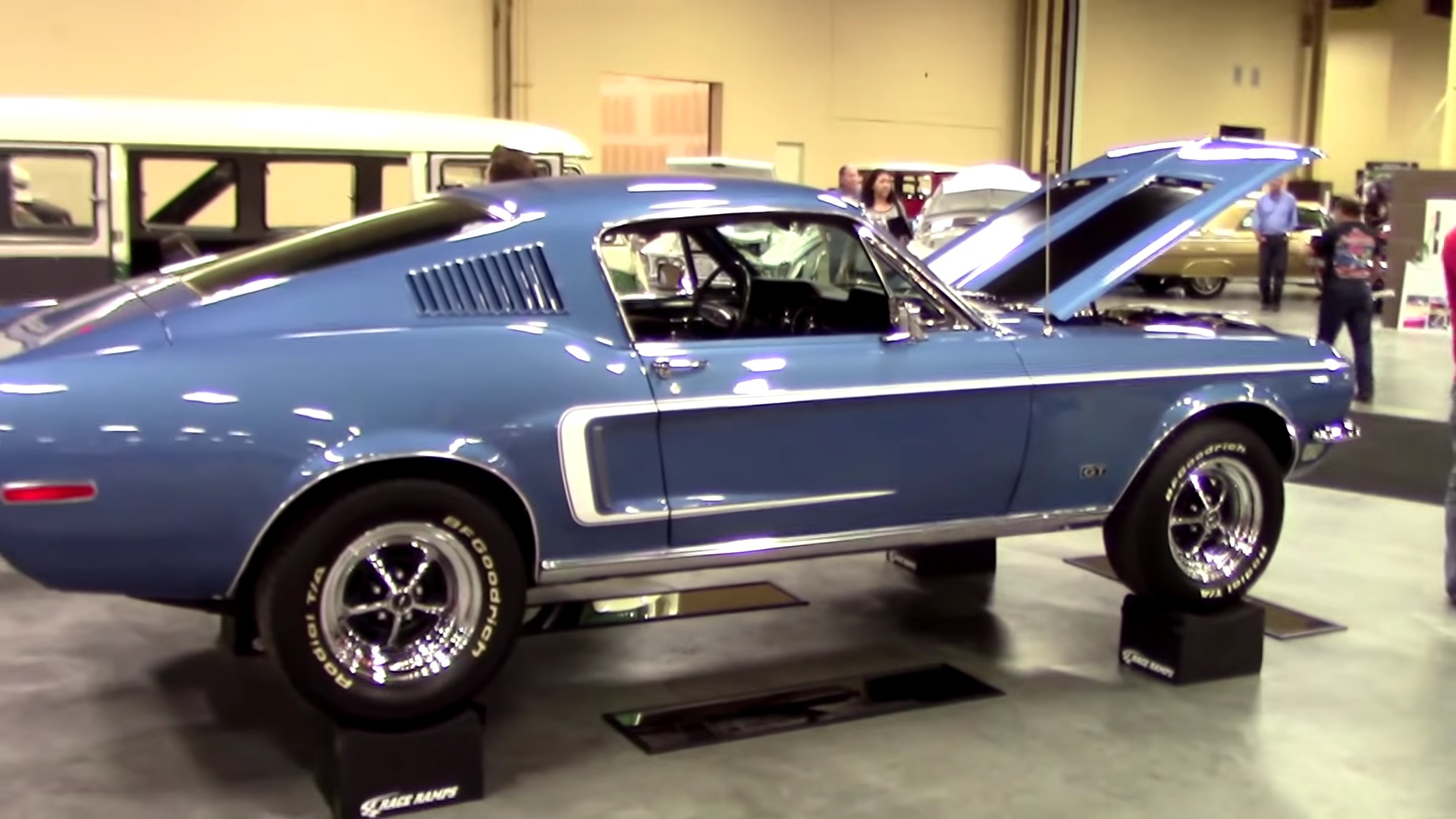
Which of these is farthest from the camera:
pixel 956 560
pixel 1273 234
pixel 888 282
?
pixel 1273 234

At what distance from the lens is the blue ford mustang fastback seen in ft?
10.4

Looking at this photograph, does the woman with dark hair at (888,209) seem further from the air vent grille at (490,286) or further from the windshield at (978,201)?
the air vent grille at (490,286)

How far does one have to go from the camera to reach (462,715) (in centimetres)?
354

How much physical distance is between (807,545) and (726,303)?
1.14 metres

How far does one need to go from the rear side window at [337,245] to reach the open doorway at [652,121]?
1431 cm

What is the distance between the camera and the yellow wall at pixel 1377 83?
28.8 meters

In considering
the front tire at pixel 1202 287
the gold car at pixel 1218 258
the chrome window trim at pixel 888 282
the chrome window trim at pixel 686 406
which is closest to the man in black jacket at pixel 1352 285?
the chrome window trim at pixel 686 406

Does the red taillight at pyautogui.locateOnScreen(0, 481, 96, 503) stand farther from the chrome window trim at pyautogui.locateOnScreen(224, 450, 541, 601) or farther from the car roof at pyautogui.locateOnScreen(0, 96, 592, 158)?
the car roof at pyautogui.locateOnScreen(0, 96, 592, 158)

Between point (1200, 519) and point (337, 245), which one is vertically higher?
point (337, 245)

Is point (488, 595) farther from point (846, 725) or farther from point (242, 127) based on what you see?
point (242, 127)

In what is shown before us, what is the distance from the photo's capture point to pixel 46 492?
3.05 meters

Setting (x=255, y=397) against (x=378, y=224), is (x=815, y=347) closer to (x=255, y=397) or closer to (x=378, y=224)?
(x=378, y=224)

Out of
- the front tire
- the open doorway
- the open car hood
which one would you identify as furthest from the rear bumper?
the front tire

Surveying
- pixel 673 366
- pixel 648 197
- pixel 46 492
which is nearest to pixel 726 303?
pixel 648 197
